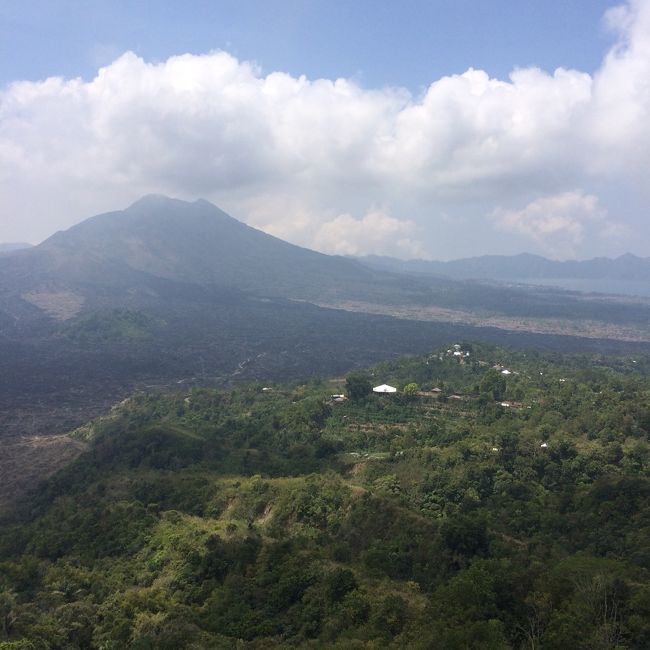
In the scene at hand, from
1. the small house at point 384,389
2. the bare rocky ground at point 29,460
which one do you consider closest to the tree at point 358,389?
the small house at point 384,389

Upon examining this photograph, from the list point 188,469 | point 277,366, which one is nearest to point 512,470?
point 188,469

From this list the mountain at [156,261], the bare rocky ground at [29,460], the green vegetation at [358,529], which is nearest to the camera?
the green vegetation at [358,529]

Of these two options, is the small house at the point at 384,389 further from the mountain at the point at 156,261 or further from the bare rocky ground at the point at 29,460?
the mountain at the point at 156,261

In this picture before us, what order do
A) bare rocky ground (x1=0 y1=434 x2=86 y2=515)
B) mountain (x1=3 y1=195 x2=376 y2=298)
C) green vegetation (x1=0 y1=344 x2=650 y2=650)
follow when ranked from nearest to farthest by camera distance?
1. green vegetation (x1=0 y1=344 x2=650 y2=650)
2. bare rocky ground (x1=0 y1=434 x2=86 y2=515)
3. mountain (x1=3 y1=195 x2=376 y2=298)

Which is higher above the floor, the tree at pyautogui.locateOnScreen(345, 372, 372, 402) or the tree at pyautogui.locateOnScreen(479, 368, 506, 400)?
the tree at pyautogui.locateOnScreen(479, 368, 506, 400)

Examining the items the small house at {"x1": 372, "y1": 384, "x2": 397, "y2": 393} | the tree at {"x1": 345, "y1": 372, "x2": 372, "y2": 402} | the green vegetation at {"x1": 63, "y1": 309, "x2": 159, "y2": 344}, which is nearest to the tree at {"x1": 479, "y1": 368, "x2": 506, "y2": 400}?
the small house at {"x1": 372, "y1": 384, "x2": 397, "y2": 393}

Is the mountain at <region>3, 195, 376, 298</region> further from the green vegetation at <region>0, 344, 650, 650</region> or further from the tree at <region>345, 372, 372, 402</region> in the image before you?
the green vegetation at <region>0, 344, 650, 650</region>

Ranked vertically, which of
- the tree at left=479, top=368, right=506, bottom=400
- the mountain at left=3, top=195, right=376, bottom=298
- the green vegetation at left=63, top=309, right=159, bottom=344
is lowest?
the green vegetation at left=63, top=309, right=159, bottom=344

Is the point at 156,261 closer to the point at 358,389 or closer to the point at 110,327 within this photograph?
the point at 110,327

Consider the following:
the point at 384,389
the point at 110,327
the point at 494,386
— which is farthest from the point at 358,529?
the point at 110,327
